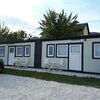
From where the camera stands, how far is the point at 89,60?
52.6 ft

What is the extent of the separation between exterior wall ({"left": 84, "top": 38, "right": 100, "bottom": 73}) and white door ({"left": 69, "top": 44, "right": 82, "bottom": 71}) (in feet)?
1.74

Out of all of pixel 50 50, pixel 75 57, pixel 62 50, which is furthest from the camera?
pixel 50 50

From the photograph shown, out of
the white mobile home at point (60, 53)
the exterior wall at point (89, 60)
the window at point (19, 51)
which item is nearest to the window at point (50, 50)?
the white mobile home at point (60, 53)

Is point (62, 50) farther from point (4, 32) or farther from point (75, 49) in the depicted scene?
point (4, 32)

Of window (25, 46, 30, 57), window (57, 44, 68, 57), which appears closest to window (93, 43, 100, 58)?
window (57, 44, 68, 57)

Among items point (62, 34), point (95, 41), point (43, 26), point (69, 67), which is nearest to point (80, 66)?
point (69, 67)

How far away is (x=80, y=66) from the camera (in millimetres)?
16609

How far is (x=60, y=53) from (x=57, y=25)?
62.6ft

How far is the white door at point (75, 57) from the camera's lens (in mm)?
16712

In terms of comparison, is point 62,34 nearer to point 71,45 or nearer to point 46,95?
point 71,45

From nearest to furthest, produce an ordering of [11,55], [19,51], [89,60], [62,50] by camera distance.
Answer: [89,60] < [62,50] < [19,51] < [11,55]

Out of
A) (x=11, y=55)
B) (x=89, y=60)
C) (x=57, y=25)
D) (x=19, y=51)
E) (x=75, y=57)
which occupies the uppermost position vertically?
(x=57, y=25)

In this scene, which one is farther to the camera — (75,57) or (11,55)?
(11,55)

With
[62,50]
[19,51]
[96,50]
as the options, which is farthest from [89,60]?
[19,51]
